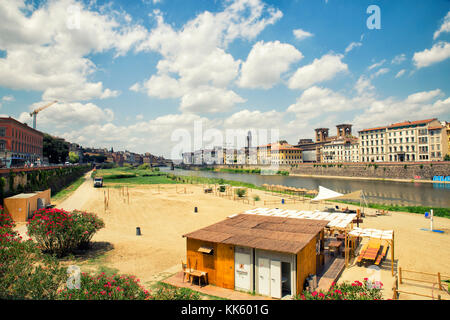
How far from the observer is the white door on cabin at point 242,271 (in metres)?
9.83

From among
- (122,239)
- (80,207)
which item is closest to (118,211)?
(80,207)

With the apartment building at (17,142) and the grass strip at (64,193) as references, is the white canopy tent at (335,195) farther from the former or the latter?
the apartment building at (17,142)

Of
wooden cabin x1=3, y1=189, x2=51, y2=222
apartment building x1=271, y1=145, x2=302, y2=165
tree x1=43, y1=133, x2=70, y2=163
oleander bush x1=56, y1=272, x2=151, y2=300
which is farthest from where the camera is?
apartment building x1=271, y1=145, x2=302, y2=165

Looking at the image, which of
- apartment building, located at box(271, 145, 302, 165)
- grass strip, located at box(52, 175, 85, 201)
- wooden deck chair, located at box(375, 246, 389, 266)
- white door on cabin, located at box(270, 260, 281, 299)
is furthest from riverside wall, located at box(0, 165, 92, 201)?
apartment building, located at box(271, 145, 302, 165)

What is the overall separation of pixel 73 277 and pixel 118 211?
70.2ft

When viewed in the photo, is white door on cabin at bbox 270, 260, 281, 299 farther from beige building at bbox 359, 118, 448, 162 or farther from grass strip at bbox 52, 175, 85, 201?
beige building at bbox 359, 118, 448, 162

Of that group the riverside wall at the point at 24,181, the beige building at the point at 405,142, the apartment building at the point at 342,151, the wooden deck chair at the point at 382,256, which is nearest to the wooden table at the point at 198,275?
the wooden deck chair at the point at 382,256

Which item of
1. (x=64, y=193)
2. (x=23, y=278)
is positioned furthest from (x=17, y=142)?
(x=23, y=278)

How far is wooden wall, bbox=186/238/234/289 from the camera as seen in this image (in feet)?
33.3

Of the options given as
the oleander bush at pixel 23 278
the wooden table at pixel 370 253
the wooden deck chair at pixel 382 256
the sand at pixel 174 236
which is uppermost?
the oleander bush at pixel 23 278

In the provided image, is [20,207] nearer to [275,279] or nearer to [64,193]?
[64,193]

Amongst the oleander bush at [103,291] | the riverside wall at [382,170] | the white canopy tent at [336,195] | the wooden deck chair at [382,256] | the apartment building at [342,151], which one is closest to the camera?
the oleander bush at [103,291]

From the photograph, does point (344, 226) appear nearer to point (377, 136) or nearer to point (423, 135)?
point (423, 135)

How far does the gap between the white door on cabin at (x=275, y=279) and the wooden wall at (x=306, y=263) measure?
0.68 m
